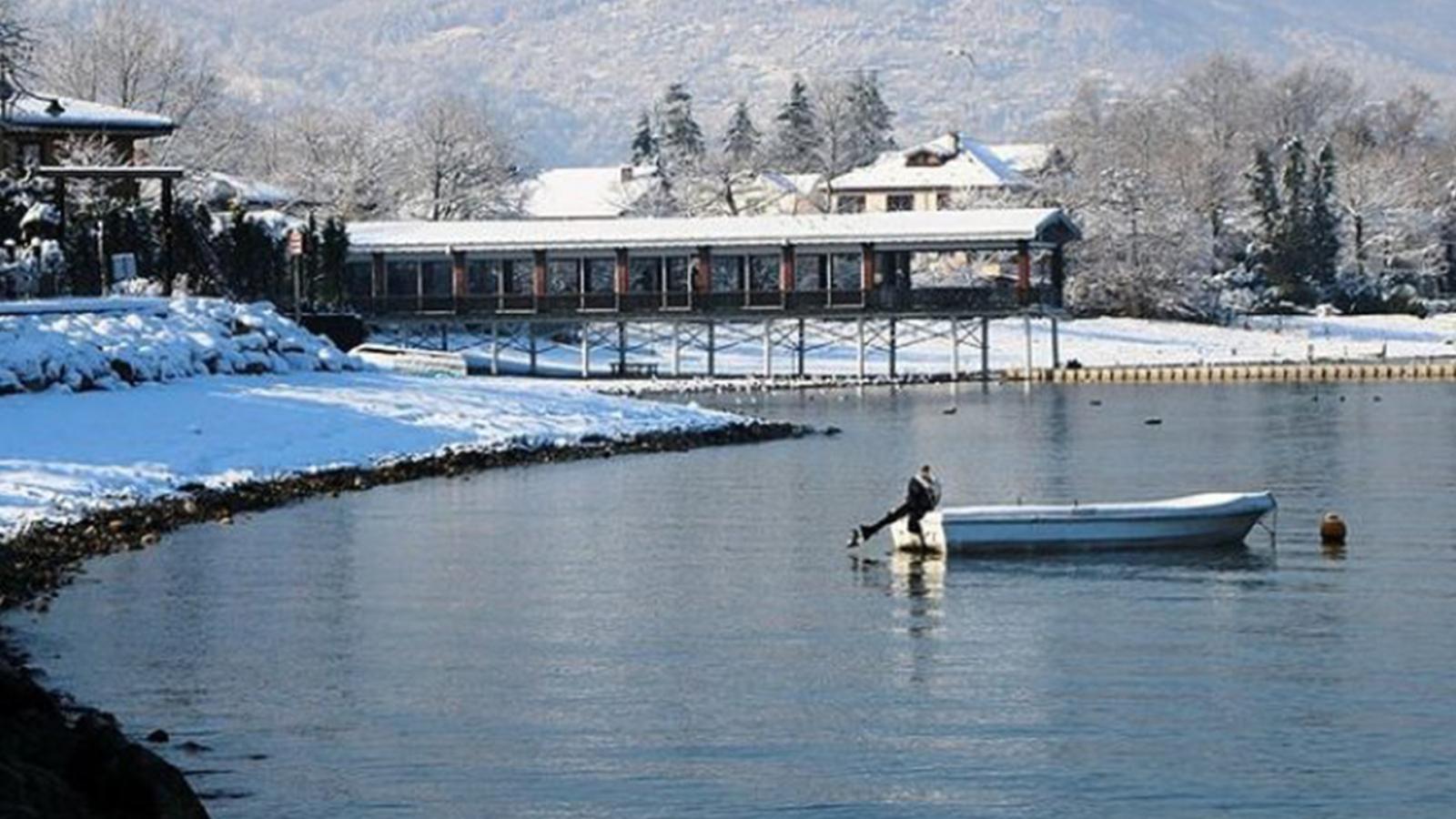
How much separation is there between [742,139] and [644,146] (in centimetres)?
900

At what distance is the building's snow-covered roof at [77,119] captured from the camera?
9512cm

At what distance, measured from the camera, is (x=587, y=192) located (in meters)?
182

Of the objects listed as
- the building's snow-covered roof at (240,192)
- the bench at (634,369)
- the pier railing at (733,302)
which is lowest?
the bench at (634,369)

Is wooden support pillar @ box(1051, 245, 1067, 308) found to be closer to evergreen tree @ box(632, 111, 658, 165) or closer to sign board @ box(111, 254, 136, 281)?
sign board @ box(111, 254, 136, 281)

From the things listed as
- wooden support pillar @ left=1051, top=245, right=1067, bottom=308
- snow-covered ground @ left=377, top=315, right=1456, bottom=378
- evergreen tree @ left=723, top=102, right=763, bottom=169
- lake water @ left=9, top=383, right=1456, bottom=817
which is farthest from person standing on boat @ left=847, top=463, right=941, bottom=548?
evergreen tree @ left=723, top=102, right=763, bottom=169

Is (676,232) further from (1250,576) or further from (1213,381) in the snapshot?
(1250,576)

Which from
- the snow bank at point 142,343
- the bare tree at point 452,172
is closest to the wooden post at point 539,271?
the snow bank at point 142,343

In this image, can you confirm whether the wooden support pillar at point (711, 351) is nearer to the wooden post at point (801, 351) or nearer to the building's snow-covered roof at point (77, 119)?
the wooden post at point (801, 351)

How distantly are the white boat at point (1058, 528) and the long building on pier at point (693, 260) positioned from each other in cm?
5771

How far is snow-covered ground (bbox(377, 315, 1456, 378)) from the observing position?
10681 cm

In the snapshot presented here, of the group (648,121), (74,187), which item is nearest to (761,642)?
(74,187)

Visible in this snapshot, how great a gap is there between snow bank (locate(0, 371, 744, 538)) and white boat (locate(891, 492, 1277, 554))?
13.1 meters

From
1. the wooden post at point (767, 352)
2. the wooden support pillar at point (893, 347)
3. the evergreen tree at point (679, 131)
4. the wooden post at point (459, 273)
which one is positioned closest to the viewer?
the wooden support pillar at point (893, 347)

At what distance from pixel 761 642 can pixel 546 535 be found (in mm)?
13051
